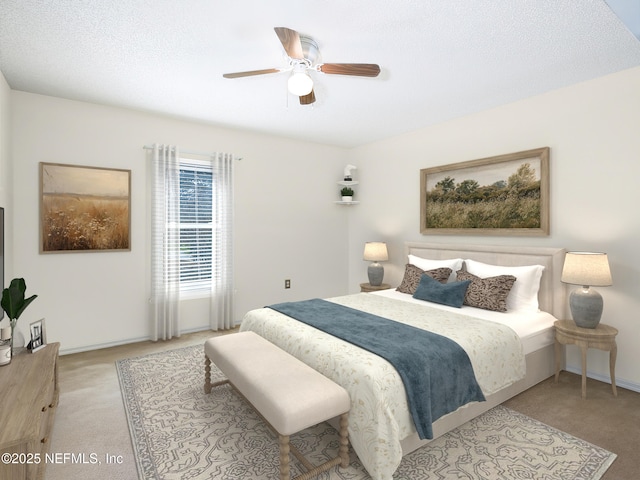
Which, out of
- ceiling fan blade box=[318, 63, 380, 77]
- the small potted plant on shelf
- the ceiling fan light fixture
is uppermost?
ceiling fan blade box=[318, 63, 380, 77]

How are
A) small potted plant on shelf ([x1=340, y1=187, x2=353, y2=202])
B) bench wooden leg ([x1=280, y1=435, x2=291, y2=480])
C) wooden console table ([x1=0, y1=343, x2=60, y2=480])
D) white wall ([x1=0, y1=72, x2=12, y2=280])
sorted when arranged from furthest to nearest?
small potted plant on shelf ([x1=340, y1=187, x2=353, y2=202]), white wall ([x1=0, y1=72, x2=12, y2=280]), bench wooden leg ([x1=280, y1=435, x2=291, y2=480]), wooden console table ([x1=0, y1=343, x2=60, y2=480])

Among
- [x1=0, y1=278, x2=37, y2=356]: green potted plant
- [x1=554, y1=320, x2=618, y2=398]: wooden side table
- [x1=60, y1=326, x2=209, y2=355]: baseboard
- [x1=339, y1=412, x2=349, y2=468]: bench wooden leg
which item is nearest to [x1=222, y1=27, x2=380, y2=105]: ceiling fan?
[x1=0, y1=278, x2=37, y2=356]: green potted plant

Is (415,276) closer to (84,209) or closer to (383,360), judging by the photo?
(383,360)

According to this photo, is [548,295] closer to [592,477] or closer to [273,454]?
[592,477]

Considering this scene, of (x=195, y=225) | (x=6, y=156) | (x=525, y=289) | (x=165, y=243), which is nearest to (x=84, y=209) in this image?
(x=6, y=156)

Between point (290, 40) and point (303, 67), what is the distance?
517 mm

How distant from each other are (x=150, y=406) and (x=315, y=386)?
1477mm

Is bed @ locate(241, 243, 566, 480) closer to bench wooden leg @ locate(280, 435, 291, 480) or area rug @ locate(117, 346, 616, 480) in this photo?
area rug @ locate(117, 346, 616, 480)

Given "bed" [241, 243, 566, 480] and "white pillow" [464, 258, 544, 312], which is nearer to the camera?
"bed" [241, 243, 566, 480]

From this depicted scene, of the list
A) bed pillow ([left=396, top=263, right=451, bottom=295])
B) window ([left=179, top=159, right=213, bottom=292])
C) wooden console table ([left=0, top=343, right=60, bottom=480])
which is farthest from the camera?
window ([left=179, top=159, right=213, bottom=292])

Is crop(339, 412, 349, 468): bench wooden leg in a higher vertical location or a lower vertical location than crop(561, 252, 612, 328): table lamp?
A: lower

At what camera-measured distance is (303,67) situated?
2441 mm

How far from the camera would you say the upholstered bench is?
1.71m

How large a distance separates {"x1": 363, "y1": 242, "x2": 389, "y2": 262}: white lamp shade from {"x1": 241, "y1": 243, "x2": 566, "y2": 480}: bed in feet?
2.07
